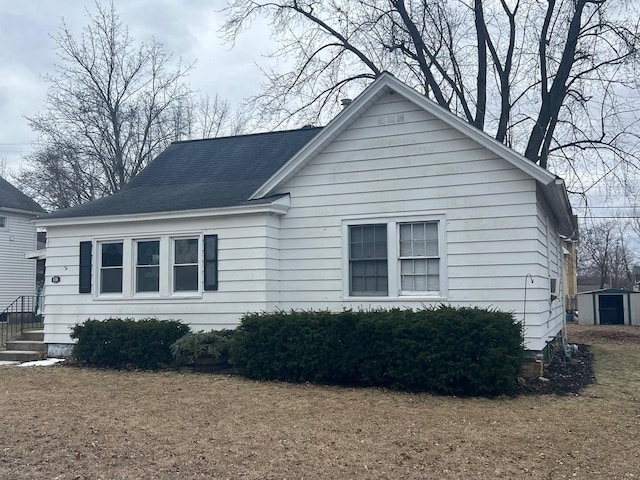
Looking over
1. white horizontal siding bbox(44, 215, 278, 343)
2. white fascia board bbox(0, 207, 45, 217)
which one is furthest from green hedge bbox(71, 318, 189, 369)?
white fascia board bbox(0, 207, 45, 217)

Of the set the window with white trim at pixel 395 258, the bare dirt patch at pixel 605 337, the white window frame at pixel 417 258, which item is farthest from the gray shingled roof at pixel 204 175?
the bare dirt patch at pixel 605 337

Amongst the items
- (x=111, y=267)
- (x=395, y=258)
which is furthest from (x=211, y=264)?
(x=395, y=258)

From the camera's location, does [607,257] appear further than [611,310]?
Yes

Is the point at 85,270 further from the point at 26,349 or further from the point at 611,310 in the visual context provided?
the point at 611,310

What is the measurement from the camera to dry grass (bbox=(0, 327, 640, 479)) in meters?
5.21

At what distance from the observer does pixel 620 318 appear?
25.2m

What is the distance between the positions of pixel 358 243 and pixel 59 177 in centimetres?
2543

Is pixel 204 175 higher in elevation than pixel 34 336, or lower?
higher

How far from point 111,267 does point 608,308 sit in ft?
70.7

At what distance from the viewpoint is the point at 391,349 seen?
28.6 ft

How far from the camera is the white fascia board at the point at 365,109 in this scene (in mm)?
9423

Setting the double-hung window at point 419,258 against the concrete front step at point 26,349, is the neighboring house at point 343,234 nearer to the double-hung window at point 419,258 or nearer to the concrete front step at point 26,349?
the double-hung window at point 419,258

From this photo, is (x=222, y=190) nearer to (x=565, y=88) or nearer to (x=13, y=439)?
(x=13, y=439)

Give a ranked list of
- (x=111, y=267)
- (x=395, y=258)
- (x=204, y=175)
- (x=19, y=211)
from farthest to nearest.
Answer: (x=19, y=211), (x=204, y=175), (x=111, y=267), (x=395, y=258)
